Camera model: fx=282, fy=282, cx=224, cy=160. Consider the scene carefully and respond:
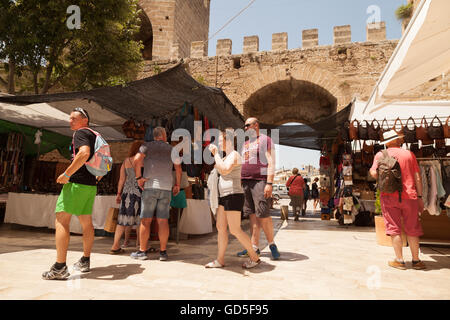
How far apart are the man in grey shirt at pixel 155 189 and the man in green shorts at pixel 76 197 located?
2.03 ft

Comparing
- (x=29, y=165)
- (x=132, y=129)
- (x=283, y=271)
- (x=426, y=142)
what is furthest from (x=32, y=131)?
(x=426, y=142)

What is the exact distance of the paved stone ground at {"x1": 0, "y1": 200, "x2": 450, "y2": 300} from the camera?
2.07m

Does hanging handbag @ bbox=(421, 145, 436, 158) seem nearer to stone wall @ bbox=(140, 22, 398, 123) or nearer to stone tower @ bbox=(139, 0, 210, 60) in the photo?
stone wall @ bbox=(140, 22, 398, 123)

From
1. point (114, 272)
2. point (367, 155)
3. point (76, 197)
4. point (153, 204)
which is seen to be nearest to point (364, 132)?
point (367, 155)

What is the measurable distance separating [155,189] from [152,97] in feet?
6.67

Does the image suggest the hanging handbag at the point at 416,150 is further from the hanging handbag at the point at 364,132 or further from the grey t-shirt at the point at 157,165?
the grey t-shirt at the point at 157,165

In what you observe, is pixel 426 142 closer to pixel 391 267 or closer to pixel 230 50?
pixel 391 267

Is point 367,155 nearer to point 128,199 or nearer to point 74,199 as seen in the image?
point 128,199

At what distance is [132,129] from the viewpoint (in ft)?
16.3

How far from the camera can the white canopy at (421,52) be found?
7.95 ft

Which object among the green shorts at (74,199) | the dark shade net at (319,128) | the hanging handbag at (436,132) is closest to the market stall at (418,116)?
the hanging handbag at (436,132)

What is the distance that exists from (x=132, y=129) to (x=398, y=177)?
4.07m

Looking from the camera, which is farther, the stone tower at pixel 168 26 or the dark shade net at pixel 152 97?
the stone tower at pixel 168 26

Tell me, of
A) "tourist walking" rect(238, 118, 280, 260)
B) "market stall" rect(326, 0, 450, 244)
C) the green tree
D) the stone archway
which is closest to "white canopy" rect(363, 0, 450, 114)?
"market stall" rect(326, 0, 450, 244)
